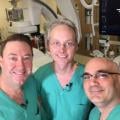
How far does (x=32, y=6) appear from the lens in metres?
2.43

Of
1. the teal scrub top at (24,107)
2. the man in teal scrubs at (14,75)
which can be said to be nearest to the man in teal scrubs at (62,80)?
the teal scrub top at (24,107)

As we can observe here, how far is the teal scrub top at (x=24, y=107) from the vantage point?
3.97ft

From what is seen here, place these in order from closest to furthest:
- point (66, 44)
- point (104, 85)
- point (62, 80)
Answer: point (104, 85)
point (66, 44)
point (62, 80)

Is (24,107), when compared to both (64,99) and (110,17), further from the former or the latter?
(110,17)

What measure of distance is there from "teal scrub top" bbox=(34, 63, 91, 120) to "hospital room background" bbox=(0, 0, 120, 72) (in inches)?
21.7

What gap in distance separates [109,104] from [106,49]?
1413mm

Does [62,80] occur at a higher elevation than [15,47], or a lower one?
lower

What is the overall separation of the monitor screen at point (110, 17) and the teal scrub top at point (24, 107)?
112 cm

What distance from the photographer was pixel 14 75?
1261mm

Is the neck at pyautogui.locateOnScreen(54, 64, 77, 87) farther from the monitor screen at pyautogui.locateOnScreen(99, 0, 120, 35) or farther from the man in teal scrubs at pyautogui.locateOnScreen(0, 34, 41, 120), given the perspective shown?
the monitor screen at pyautogui.locateOnScreen(99, 0, 120, 35)

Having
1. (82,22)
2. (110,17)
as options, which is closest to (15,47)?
(110,17)

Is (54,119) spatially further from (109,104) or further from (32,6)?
(32,6)

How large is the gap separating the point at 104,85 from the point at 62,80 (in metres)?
0.46

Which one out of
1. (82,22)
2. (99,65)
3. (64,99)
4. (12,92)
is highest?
(82,22)
